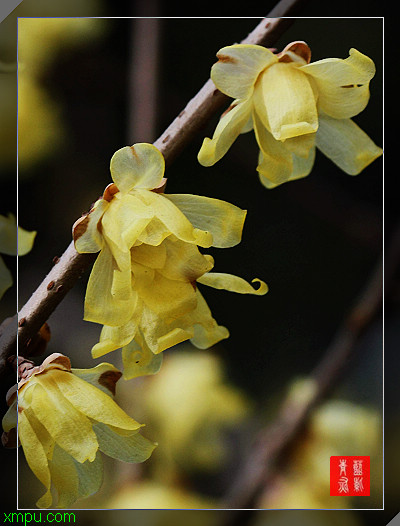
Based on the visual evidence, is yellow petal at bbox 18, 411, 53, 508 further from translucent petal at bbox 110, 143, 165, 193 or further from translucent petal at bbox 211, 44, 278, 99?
translucent petal at bbox 211, 44, 278, 99

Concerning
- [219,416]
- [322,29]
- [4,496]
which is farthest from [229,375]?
[322,29]

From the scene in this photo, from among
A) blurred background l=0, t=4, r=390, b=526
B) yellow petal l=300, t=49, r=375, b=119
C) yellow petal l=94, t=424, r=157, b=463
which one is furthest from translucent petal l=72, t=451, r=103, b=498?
yellow petal l=300, t=49, r=375, b=119

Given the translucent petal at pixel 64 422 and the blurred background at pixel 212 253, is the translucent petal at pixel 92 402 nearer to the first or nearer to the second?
the translucent petal at pixel 64 422

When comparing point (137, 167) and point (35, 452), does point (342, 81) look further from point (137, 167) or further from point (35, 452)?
point (35, 452)

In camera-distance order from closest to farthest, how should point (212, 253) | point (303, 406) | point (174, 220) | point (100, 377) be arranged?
point (174, 220), point (100, 377), point (212, 253), point (303, 406)

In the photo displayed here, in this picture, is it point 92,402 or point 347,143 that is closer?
point 92,402

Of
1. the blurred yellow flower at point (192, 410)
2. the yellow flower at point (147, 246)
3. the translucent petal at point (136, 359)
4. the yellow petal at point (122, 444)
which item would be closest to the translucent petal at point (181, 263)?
the yellow flower at point (147, 246)

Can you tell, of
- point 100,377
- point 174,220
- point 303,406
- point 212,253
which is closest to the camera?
point 174,220

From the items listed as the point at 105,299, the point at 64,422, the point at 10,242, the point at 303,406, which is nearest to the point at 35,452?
the point at 64,422
